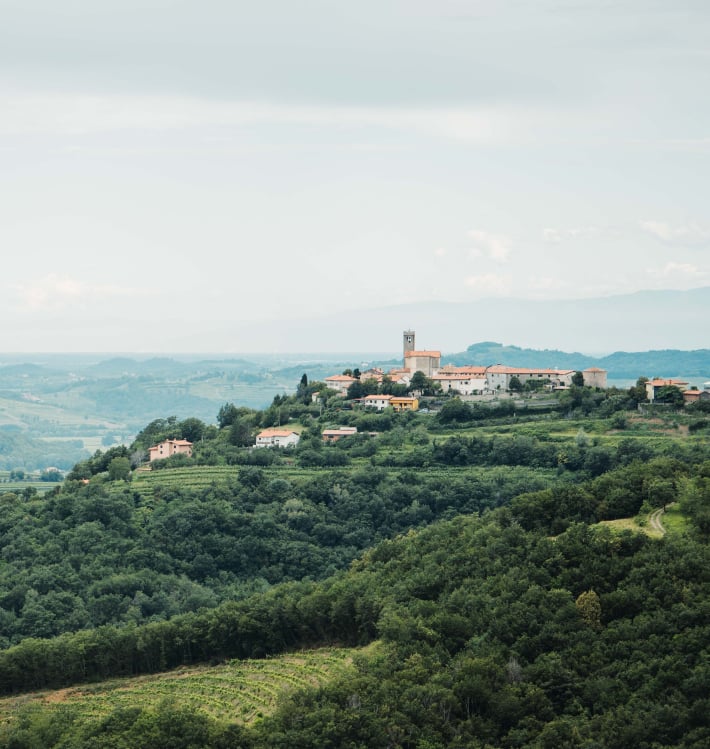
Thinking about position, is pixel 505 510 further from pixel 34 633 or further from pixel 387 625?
pixel 34 633

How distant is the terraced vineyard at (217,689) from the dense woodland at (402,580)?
→ 43.3 inches

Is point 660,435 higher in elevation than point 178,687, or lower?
higher

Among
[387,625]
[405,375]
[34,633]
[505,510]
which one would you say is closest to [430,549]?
[505,510]

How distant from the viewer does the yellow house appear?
78.0 metres

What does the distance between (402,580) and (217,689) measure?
744 centimetres

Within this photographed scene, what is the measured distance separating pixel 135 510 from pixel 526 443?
21381mm

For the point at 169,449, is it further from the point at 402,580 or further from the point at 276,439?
the point at 402,580

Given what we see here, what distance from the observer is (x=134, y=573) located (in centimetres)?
5347

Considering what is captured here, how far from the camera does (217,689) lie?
112 feet

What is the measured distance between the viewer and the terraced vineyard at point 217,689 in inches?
1262

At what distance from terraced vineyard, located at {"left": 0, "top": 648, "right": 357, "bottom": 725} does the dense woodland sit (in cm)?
110

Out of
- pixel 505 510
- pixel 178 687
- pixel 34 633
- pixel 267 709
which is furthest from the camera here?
pixel 34 633

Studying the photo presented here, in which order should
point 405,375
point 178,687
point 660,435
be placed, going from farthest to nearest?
1. point 405,375
2. point 660,435
3. point 178,687

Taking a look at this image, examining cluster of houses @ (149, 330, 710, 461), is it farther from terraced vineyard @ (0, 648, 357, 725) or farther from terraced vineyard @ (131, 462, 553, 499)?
terraced vineyard @ (0, 648, 357, 725)
